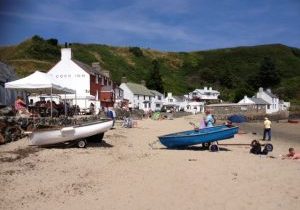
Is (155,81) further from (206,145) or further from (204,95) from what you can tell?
(206,145)

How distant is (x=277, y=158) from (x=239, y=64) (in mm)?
160206

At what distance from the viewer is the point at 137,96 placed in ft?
260

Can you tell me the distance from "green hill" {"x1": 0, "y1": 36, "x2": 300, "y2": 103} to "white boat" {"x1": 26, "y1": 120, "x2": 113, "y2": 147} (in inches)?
2262

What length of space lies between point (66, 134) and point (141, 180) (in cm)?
640

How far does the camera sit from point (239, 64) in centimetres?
17325

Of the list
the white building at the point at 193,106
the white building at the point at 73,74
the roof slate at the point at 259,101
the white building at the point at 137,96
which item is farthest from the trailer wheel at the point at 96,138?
the white building at the point at 193,106

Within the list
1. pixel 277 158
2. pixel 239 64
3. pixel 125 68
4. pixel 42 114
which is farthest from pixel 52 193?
pixel 239 64

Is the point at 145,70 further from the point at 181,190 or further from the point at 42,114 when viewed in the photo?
the point at 181,190

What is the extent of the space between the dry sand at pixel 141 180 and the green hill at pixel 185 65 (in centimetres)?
6013

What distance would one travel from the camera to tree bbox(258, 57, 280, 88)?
429 ft

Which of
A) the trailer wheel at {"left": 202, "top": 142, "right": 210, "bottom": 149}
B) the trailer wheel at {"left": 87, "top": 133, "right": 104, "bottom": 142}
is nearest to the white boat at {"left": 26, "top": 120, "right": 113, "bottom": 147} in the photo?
the trailer wheel at {"left": 87, "top": 133, "right": 104, "bottom": 142}

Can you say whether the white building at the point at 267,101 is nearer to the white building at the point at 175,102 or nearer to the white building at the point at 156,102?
the white building at the point at 175,102

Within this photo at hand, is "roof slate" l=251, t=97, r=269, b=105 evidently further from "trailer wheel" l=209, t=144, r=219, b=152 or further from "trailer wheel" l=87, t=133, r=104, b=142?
"trailer wheel" l=87, t=133, r=104, b=142

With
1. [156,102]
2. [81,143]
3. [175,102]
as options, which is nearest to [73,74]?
[81,143]
